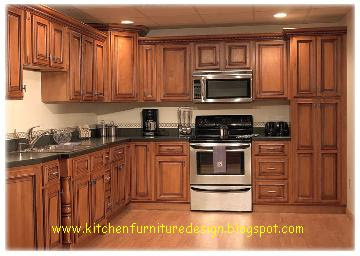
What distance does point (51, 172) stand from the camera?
11.8 feet

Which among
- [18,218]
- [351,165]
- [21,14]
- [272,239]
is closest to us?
[18,218]

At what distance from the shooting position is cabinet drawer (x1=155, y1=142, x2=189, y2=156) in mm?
5801

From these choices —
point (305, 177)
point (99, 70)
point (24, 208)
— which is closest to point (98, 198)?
point (24, 208)

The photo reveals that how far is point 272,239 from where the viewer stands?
14.7ft

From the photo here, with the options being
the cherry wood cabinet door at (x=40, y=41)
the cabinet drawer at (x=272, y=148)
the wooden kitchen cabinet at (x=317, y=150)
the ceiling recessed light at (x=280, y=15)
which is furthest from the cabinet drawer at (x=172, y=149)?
the cherry wood cabinet door at (x=40, y=41)

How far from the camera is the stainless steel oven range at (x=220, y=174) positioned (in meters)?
→ 5.68

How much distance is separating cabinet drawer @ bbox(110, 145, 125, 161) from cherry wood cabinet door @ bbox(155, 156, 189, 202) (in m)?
0.50

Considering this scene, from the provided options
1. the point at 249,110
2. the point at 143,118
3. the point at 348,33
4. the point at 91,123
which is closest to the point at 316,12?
the point at 348,33

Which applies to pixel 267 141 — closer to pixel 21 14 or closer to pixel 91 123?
pixel 91 123

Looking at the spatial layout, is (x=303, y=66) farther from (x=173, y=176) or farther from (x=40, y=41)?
(x=40, y=41)

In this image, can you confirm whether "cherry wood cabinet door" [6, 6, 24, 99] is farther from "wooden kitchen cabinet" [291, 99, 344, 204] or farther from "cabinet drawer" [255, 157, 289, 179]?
"wooden kitchen cabinet" [291, 99, 344, 204]

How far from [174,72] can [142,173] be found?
1.32 metres

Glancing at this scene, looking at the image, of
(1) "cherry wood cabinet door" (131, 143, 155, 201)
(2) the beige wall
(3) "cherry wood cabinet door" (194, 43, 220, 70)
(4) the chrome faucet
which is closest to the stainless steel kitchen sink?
(4) the chrome faucet
